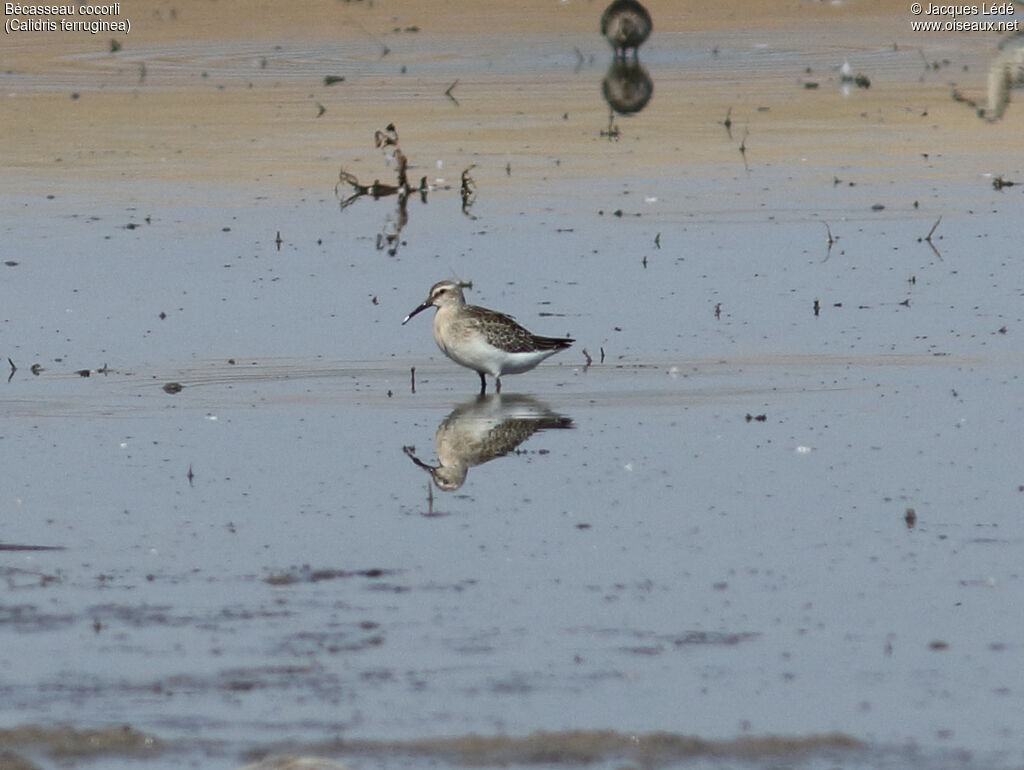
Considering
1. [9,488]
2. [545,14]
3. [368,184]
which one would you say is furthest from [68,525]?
[545,14]

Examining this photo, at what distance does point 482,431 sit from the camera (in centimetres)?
1355

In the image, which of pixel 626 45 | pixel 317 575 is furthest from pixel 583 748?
pixel 626 45

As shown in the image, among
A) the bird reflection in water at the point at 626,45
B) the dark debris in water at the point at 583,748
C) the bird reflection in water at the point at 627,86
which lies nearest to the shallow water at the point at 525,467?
the dark debris in water at the point at 583,748

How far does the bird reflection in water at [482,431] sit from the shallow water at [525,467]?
0.06 metres

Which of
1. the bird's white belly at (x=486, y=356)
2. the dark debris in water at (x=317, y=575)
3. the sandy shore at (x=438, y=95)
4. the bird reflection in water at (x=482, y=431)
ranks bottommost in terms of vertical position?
the dark debris in water at (x=317, y=575)

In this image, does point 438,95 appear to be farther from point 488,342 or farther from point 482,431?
point 482,431

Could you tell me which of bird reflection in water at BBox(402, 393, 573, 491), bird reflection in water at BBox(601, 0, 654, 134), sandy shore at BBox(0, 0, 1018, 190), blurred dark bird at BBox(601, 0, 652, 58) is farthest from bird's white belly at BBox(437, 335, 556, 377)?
blurred dark bird at BBox(601, 0, 652, 58)

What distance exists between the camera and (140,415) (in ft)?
46.0

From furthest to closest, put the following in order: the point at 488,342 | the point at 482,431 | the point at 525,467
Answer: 1. the point at 488,342
2. the point at 482,431
3. the point at 525,467

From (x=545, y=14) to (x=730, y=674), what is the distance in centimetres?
4098

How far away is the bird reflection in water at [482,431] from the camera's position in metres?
12.5

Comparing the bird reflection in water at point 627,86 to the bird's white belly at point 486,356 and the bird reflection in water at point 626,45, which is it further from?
the bird's white belly at point 486,356

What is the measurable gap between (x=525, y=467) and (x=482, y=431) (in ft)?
3.62

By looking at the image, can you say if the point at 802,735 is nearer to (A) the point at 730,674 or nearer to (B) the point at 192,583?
(A) the point at 730,674
